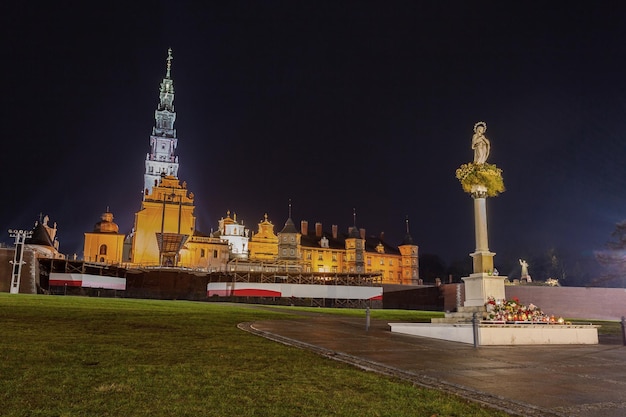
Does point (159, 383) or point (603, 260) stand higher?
point (603, 260)

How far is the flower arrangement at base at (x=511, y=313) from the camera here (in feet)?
50.5

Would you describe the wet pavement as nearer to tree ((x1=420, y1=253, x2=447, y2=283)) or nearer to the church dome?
the church dome

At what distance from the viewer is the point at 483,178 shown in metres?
18.6

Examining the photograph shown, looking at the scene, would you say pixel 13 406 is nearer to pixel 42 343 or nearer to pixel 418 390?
pixel 418 390

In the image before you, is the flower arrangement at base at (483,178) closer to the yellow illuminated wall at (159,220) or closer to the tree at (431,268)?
the yellow illuminated wall at (159,220)

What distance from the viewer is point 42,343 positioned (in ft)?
33.7

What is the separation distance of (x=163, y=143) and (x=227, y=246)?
238 feet

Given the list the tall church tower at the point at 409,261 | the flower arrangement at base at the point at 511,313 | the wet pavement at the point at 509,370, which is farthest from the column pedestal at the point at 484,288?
the tall church tower at the point at 409,261

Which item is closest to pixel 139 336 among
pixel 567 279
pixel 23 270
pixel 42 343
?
pixel 42 343

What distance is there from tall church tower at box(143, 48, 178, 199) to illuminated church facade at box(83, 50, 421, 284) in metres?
41.4

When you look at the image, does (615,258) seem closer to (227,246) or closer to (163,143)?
(227,246)

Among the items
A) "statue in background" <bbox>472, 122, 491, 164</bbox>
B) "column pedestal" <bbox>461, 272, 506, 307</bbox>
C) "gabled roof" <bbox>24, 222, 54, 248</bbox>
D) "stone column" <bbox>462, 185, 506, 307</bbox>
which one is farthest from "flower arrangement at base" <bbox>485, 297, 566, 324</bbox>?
"gabled roof" <bbox>24, 222, 54, 248</bbox>

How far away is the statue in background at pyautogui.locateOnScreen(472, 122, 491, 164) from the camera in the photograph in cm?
1939

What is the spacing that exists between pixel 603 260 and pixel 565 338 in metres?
61.7
